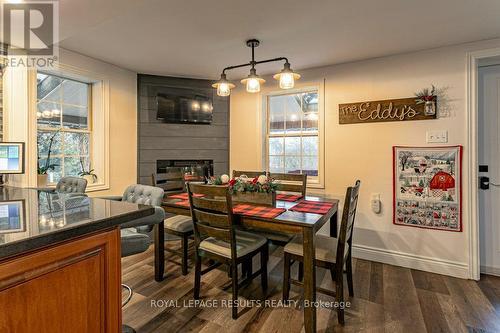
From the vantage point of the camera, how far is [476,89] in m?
2.54

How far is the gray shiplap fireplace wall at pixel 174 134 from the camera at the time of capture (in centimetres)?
366

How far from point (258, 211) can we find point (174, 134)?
2.24 metres

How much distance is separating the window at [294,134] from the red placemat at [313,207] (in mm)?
1049

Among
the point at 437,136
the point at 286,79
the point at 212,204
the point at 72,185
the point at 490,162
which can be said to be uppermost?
the point at 286,79

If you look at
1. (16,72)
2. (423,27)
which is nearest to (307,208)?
(423,27)

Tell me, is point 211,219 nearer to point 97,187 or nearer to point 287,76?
point 287,76

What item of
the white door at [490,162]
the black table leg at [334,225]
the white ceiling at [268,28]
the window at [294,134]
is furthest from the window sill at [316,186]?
the white door at [490,162]

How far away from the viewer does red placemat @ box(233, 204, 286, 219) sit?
1.98 metres

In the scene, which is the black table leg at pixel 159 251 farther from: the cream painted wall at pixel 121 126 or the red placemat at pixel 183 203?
the cream painted wall at pixel 121 126

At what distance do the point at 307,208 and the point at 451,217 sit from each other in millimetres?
1648

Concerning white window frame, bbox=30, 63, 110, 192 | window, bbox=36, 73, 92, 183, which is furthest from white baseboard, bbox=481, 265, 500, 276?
window, bbox=36, 73, 92, 183

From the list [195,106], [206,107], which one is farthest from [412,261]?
[195,106]

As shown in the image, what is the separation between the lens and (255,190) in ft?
7.52

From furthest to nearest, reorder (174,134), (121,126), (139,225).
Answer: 1. (174,134)
2. (121,126)
3. (139,225)
